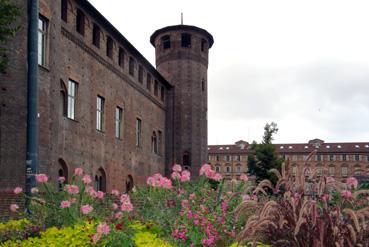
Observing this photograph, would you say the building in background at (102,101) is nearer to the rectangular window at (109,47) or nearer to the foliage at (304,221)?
the rectangular window at (109,47)

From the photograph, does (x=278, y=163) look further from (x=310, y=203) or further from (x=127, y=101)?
(x=310, y=203)

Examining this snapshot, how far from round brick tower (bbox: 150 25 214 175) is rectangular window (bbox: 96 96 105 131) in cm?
1146

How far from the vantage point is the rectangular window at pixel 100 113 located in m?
22.5

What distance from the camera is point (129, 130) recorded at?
2644 cm

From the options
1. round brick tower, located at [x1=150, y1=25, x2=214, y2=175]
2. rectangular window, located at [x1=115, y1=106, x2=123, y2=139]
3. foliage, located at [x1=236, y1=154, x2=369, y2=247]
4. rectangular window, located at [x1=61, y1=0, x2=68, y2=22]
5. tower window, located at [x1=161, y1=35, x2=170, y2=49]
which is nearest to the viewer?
foliage, located at [x1=236, y1=154, x2=369, y2=247]

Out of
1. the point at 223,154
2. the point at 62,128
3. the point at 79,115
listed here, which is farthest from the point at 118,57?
the point at 223,154

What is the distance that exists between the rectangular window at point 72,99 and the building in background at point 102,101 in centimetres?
4

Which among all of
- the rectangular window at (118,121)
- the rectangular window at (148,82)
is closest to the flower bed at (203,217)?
the rectangular window at (118,121)

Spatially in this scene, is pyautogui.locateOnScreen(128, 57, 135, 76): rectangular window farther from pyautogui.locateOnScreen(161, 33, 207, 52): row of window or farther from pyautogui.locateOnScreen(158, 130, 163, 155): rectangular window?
pyautogui.locateOnScreen(161, 33, 207, 52): row of window

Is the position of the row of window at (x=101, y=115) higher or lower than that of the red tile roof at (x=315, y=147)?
lower

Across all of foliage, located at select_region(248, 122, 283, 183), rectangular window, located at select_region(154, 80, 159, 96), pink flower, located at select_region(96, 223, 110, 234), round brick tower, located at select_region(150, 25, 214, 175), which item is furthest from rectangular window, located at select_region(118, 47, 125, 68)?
pink flower, located at select_region(96, 223, 110, 234)

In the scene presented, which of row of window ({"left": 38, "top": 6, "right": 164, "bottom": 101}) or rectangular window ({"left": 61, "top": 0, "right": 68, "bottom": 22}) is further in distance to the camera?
rectangular window ({"left": 61, "top": 0, "right": 68, "bottom": 22})

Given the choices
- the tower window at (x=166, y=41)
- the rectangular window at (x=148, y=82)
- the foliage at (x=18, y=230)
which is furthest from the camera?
the tower window at (x=166, y=41)

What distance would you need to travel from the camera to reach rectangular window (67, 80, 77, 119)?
19.5 metres
